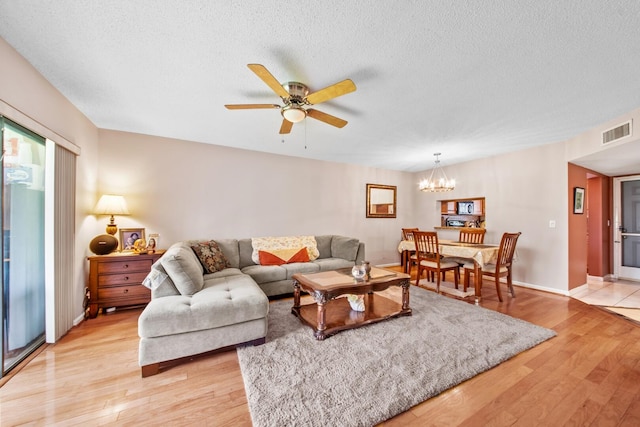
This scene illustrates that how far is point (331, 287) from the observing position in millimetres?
2379

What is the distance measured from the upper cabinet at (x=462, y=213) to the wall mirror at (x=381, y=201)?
1.08 metres

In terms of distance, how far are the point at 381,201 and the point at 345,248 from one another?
1.96 meters

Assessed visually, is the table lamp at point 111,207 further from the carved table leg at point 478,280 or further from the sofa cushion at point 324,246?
the carved table leg at point 478,280

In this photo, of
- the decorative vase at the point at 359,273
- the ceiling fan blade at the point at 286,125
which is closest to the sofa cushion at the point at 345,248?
the decorative vase at the point at 359,273

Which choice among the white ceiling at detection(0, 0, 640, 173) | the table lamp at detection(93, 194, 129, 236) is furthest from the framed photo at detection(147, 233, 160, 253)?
the white ceiling at detection(0, 0, 640, 173)

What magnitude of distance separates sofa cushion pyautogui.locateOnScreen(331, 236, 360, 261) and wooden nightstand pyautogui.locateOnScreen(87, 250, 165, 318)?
8.77 feet

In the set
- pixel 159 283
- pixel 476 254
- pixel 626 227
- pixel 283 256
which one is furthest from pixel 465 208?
pixel 159 283

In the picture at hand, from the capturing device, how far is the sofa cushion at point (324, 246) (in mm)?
4401

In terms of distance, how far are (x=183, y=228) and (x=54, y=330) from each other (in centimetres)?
177

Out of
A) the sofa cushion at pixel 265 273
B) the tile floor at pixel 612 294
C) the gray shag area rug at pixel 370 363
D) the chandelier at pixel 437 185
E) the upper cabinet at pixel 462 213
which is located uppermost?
the chandelier at pixel 437 185

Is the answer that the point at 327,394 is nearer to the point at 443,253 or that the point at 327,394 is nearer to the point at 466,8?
the point at 466,8

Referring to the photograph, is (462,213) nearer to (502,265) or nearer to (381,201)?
(381,201)

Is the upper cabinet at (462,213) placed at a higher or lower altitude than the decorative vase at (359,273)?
higher

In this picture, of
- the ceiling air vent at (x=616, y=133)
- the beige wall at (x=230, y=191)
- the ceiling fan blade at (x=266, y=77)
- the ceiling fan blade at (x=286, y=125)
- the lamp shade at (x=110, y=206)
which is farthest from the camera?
the beige wall at (x=230, y=191)
